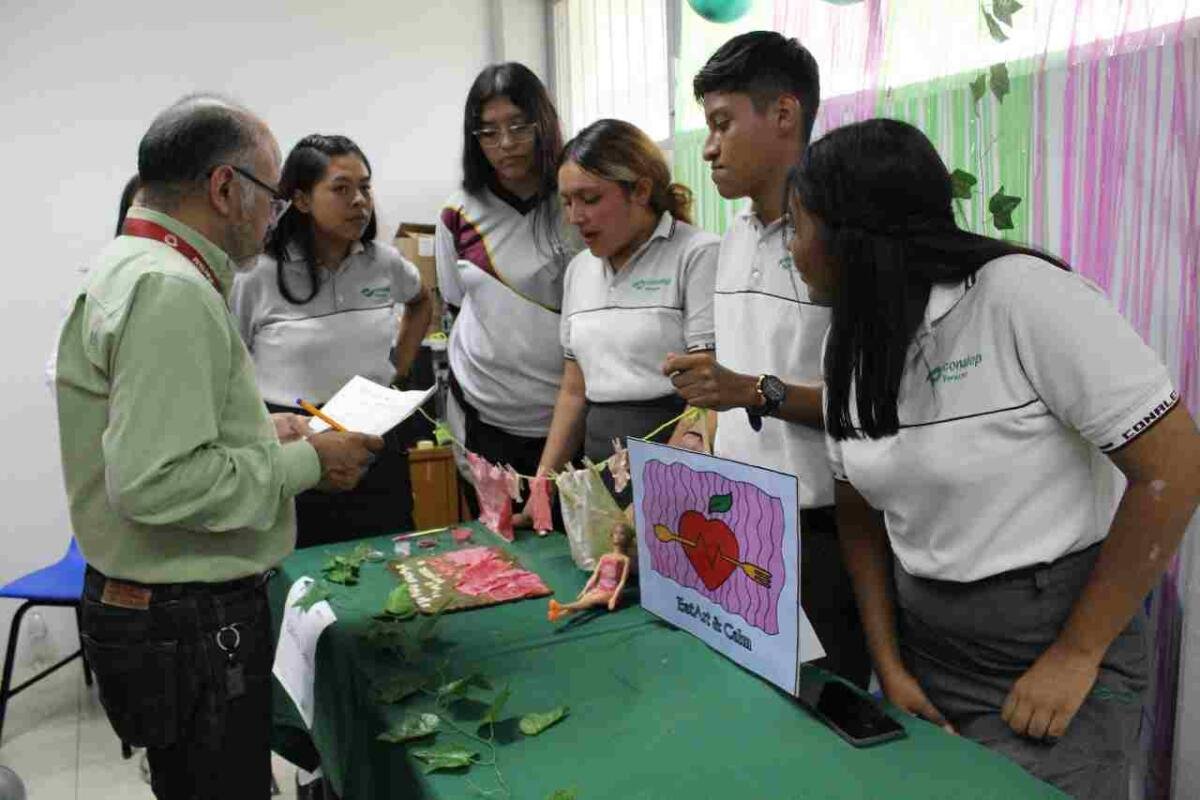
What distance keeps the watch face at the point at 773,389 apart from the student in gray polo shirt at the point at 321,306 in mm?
1202

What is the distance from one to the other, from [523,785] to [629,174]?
125 cm

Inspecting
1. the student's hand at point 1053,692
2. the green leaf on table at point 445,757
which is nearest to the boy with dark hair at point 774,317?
the student's hand at point 1053,692

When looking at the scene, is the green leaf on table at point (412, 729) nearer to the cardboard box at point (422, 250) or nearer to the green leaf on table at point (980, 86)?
→ the green leaf on table at point (980, 86)

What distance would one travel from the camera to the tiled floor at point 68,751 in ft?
8.89

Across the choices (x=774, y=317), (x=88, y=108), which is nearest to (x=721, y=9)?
(x=774, y=317)

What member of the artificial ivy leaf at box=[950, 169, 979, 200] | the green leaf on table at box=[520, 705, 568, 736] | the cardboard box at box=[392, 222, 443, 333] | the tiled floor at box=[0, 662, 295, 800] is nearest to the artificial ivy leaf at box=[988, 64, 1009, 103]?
the artificial ivy leaf at box=[950, 169, 979, 200]

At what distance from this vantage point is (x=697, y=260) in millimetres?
1830

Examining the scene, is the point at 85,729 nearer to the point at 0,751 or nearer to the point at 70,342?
the point at 0,751

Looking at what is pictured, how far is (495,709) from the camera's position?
3.69ft

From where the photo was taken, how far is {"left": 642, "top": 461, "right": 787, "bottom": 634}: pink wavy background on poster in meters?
1.12

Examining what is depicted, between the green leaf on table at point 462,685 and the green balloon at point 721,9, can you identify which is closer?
the green leaf on table at point 462,685

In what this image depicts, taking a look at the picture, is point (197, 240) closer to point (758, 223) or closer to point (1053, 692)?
point (758, 223)

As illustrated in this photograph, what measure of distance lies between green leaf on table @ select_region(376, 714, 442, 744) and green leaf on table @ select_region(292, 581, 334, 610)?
50 centimetres

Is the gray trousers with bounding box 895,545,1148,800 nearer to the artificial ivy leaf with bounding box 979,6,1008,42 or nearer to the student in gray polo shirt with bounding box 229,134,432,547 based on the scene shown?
the artificial ivy leaf with bounding box 979,6,1008,42
